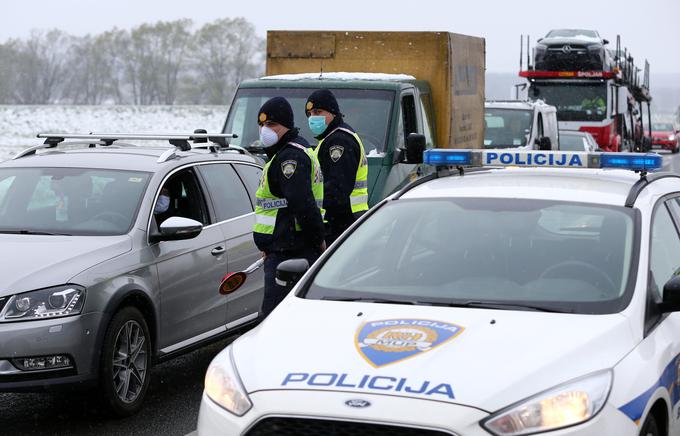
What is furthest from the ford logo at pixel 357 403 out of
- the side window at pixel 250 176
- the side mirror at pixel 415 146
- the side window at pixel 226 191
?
the side mirror at pixel 415 146

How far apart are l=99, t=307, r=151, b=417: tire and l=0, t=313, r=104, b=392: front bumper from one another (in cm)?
15

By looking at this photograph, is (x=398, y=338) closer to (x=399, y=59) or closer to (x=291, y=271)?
(x=291, y=271)

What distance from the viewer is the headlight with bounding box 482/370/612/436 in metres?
3.74

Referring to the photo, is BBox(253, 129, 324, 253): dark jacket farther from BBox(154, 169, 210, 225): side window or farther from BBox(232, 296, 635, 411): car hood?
BBox(232, 296, 635, 411): car hood

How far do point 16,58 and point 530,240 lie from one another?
88.7 meters

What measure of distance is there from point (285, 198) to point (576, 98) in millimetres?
22427

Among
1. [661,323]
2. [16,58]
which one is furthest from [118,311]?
[16,58]

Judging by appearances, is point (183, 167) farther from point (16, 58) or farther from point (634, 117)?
point (16, 58)

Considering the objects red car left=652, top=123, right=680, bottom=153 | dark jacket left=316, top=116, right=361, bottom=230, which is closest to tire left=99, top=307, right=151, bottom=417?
dark jacket left=316, top=116, right=361, bottom=230

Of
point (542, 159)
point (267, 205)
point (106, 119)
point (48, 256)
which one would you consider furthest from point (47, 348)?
point (106, 119)

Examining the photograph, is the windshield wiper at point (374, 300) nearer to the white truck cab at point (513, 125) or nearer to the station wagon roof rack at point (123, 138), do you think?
the station wagon roof rack at point (123, 138)

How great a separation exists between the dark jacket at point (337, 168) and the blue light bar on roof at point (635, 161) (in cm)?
316

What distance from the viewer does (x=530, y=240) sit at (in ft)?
16.7

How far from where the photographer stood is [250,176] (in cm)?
877
